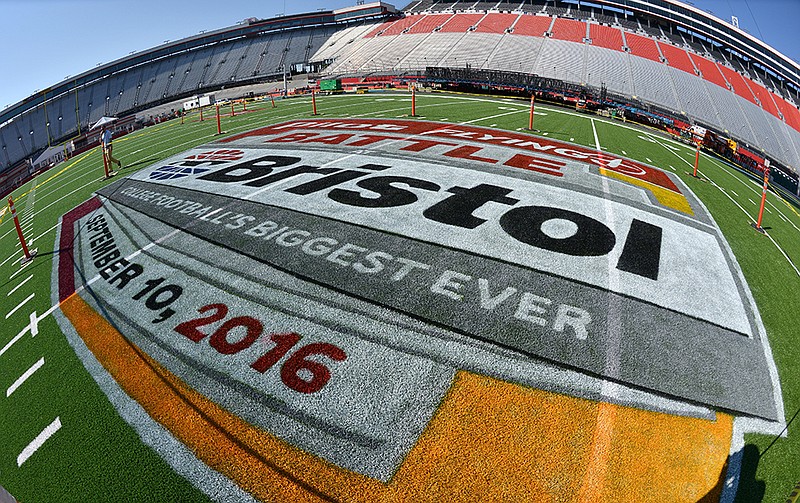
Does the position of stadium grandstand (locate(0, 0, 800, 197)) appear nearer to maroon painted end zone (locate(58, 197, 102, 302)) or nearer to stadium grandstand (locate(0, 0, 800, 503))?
stadium grandstand (locate(0, 0, 800, 503))

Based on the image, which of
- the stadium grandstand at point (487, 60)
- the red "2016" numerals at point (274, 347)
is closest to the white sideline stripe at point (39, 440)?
the red "2016" numerals at point (274, 347)

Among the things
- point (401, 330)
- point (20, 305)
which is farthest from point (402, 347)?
point (20, 305)

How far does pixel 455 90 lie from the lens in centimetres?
4225

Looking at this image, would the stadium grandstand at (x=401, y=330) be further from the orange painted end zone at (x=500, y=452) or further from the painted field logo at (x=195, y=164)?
the painted field logo at (x=195, y=164)

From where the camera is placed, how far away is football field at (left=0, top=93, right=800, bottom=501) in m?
4.31

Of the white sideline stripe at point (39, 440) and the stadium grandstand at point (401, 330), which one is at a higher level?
the stadium grandstand at point (401, 330)

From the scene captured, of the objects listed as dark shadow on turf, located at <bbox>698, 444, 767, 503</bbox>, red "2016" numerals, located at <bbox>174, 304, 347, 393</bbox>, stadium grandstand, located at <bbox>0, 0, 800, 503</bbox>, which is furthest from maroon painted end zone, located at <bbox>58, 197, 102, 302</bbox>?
dark shadow on turf, located at <bbox>698, 444, 767, 503</bbox>

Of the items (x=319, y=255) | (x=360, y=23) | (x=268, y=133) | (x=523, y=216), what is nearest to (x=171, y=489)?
(x=319, y=255)

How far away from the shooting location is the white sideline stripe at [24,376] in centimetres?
625

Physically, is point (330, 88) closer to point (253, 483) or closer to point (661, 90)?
point (661, 90)

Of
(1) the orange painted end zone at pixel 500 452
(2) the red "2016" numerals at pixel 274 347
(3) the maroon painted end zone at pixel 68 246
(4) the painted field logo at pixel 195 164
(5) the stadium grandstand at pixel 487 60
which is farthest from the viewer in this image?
(5) the stadium grandstand at pixel 487 60

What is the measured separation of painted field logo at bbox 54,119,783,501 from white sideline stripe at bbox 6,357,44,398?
0.76 m

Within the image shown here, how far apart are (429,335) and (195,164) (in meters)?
14.4

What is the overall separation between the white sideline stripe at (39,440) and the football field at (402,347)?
3 centimetres
